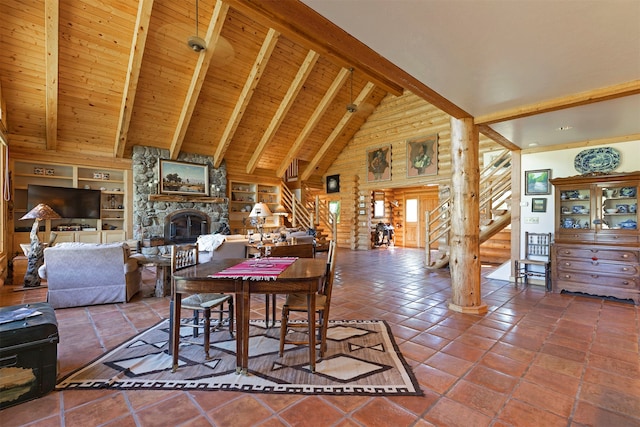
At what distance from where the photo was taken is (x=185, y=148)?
28.2ft

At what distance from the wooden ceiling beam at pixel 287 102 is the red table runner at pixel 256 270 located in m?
6.19

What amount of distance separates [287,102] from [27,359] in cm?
740

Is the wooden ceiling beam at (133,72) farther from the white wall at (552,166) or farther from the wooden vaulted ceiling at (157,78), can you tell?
the white wall at (552,166)

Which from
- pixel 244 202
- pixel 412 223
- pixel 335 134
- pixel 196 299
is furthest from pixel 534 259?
pixel 244 202

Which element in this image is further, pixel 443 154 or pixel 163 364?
pixel 443 154

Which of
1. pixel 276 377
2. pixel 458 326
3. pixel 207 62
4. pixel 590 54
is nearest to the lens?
pixel 276 377

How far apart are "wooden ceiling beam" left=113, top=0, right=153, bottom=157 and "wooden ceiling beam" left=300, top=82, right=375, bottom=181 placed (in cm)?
560

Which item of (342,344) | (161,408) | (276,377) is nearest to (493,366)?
(342,344)

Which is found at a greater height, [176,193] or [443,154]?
[443,154]

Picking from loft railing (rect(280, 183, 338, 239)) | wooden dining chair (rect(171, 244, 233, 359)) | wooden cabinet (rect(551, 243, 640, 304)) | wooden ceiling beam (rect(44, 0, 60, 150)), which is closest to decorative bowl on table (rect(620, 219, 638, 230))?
wooden cabinet (rect(551, 243, 640, 304))

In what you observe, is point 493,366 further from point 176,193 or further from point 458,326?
point 176,193

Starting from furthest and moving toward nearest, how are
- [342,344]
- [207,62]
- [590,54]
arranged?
1. [207,62]
2. [342,344]
3. [590,54]

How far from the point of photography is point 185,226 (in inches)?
338

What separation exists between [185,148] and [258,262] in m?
7.20
